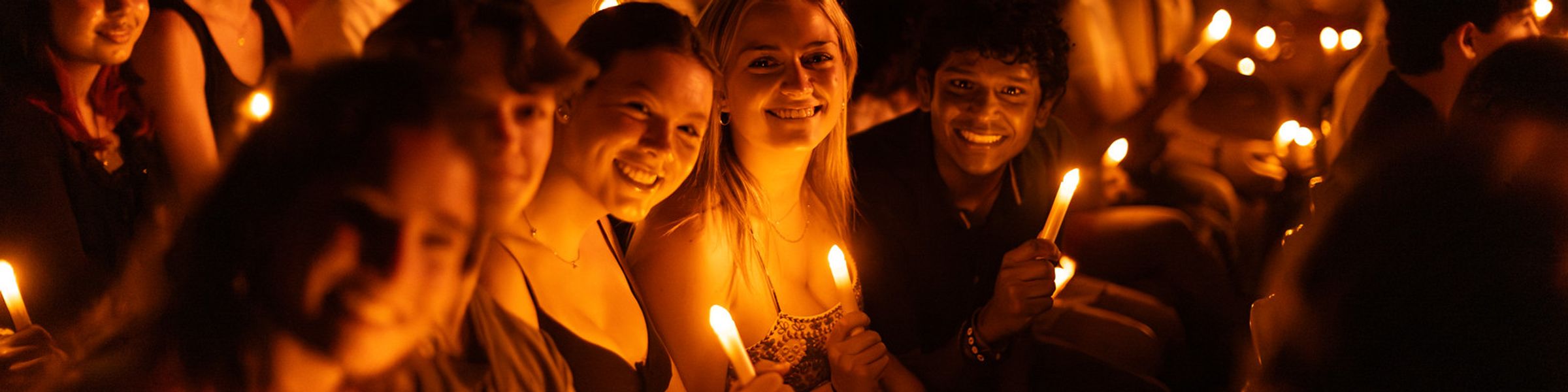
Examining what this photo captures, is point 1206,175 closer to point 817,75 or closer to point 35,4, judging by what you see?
point 817,75

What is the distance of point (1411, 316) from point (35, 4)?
8.56 feet

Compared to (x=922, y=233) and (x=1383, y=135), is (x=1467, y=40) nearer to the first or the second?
(x=1383, y=135)

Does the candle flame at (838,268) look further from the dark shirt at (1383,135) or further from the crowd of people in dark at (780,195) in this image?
the dark shirt at (1383,135)

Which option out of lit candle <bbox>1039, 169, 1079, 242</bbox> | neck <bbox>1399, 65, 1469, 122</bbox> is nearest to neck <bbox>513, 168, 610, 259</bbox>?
lit candle <bbox>1039, 169, 1079, 242</bbox>

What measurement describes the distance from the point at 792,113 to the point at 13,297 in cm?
127

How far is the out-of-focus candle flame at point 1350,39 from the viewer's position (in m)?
3.17

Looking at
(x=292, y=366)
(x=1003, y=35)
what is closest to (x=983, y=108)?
(x=1003, y=35)

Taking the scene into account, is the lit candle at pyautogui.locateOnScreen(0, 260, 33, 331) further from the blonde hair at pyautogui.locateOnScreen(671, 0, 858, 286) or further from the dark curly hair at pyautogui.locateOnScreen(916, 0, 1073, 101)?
the dark curly hair at pyautogui.locateOnScreen(916, 0, 1073, 101)

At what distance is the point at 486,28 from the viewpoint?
139 cm

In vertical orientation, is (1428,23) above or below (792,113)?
above

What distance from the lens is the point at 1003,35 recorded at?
2.62 m

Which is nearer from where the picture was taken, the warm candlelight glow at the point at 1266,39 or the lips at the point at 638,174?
the lips at the point at 638,174

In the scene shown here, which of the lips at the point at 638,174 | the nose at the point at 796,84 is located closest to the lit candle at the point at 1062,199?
the nose at the point at 796,84

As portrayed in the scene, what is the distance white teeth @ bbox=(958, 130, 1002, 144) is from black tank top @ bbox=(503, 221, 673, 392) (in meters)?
1.15
